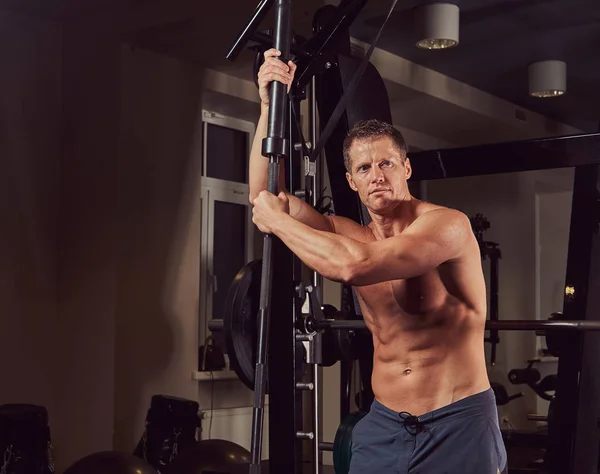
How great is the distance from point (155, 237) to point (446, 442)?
3.66m

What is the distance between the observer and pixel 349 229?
8.03 feet

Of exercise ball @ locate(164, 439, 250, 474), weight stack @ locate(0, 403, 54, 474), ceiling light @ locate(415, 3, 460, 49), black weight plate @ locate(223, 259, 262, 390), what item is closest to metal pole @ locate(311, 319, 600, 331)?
black weight plate @ locate(223, 259, 262, 390)

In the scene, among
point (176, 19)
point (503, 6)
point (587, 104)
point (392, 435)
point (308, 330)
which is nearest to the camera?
point (392, 435)

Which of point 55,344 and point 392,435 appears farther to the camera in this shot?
point 55,344

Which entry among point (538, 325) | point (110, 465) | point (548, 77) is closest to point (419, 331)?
point (538, 325)

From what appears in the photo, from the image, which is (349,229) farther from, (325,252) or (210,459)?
(210,459)

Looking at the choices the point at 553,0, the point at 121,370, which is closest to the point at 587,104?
the point at 553,0

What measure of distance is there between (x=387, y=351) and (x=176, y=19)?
3215 millimetres

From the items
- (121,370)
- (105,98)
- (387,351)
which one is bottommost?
(121,370)

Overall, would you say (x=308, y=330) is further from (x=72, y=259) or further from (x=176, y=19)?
(x=72, y=259)

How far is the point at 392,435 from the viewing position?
217 centimetres

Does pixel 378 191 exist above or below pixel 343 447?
above

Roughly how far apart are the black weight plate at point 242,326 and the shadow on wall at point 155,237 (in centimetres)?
267

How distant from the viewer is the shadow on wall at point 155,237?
17.5 feet
